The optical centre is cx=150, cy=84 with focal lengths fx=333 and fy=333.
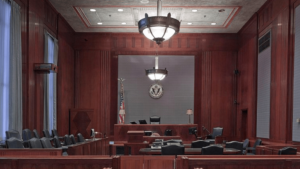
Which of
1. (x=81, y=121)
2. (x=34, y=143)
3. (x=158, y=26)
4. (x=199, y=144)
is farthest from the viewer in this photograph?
(x=81, y=121)

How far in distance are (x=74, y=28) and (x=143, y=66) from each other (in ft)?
11.5

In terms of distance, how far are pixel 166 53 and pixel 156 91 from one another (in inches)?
70.5

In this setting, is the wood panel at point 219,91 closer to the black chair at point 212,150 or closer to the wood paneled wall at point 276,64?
the wood paneled wall at point 276,64

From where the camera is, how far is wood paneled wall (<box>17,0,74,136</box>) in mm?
9273

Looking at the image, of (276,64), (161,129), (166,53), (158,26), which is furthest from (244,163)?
(166,53)

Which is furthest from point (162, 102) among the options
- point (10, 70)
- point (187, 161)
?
point (187, 161)

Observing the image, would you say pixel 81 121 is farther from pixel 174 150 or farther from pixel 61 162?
pixel 61 162

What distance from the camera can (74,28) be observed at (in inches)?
567

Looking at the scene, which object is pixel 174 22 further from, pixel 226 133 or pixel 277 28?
pixel 226 133

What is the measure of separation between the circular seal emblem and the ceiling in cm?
271

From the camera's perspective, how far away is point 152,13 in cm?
1216

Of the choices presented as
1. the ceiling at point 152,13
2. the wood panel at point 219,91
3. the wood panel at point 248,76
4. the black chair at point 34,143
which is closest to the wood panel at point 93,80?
the ceiling at point 152,13

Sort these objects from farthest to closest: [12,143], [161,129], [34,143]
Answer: [161,129] < [34,143] < [12,143]

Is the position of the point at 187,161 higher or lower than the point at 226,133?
higher
